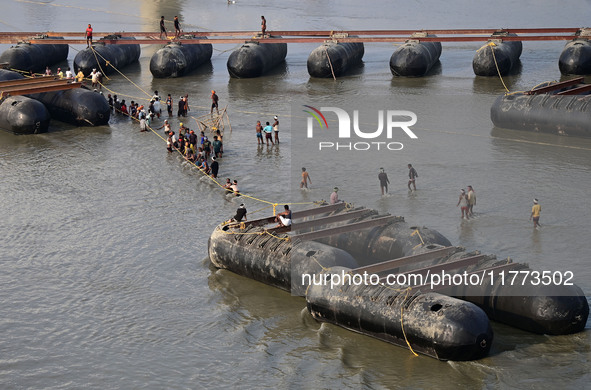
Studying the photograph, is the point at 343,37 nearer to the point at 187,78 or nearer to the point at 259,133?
the point at 187,78

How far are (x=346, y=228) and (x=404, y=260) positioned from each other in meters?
3.50

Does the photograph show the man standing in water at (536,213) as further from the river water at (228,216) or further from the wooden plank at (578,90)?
the wooden plank at (578,90)

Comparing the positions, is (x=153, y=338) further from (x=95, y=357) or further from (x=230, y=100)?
(x=230, y=100)

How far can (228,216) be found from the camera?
1366 inches

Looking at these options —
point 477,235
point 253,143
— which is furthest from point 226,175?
point 477,235

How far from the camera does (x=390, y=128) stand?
157 feet

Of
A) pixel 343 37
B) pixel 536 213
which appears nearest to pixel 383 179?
pixel 536 213

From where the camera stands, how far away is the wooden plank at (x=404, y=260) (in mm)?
25281

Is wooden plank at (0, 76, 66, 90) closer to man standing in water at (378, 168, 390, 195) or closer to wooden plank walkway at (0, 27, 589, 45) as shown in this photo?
wooden plank walkway at (0, 27, 589, 45)

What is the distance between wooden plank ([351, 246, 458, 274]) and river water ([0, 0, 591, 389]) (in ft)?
6.99

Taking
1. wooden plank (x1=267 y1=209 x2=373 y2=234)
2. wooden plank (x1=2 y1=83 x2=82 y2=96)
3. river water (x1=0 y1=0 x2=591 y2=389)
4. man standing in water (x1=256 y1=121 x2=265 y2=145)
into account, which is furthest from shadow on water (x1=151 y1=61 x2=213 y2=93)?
wooden plank (x1=267 y1=209 x2=373 y2=234)

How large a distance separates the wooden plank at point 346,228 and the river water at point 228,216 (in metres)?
2.35

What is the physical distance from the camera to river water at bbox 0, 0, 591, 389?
22766mm

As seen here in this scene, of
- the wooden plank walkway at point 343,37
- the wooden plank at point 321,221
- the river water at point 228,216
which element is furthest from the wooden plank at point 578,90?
the wooden plank at point 321,221
